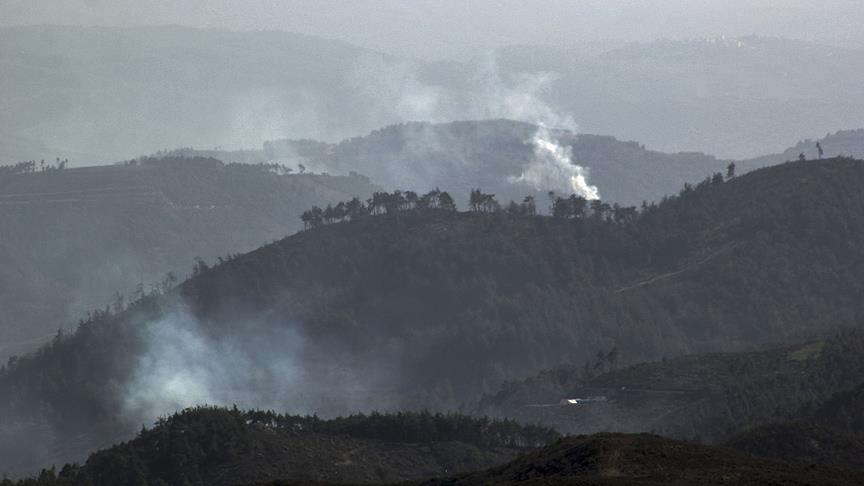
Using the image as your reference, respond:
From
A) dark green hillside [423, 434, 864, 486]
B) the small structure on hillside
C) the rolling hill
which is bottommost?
dark green hillside [423, 434, 864, 486]

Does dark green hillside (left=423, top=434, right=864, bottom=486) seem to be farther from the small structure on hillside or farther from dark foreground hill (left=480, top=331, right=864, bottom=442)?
the small structure on hillside

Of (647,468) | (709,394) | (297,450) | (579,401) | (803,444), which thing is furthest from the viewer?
(579,401)

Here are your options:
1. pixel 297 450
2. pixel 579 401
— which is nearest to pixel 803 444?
pixel 297 450

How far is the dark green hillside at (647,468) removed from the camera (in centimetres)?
9931

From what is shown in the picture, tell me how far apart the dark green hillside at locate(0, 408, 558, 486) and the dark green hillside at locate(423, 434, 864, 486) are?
27.0 metres

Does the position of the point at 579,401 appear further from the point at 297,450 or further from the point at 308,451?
the point at 297,450

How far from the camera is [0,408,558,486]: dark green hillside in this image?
13875 cm

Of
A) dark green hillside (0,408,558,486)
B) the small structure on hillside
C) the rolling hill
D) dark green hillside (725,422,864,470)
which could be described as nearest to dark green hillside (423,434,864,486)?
the rolling hill

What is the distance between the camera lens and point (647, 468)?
103375 mm

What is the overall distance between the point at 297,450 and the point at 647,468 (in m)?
46.7

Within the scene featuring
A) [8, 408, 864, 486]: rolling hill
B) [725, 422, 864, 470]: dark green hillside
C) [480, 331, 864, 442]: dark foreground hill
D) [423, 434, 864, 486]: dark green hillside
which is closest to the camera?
[423, 434, 864, 486]: dark green hillside

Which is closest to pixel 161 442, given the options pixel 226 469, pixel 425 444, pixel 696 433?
pixel 226 469

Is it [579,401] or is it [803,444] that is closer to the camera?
[803,444]

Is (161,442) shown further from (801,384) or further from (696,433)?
(801,384)
